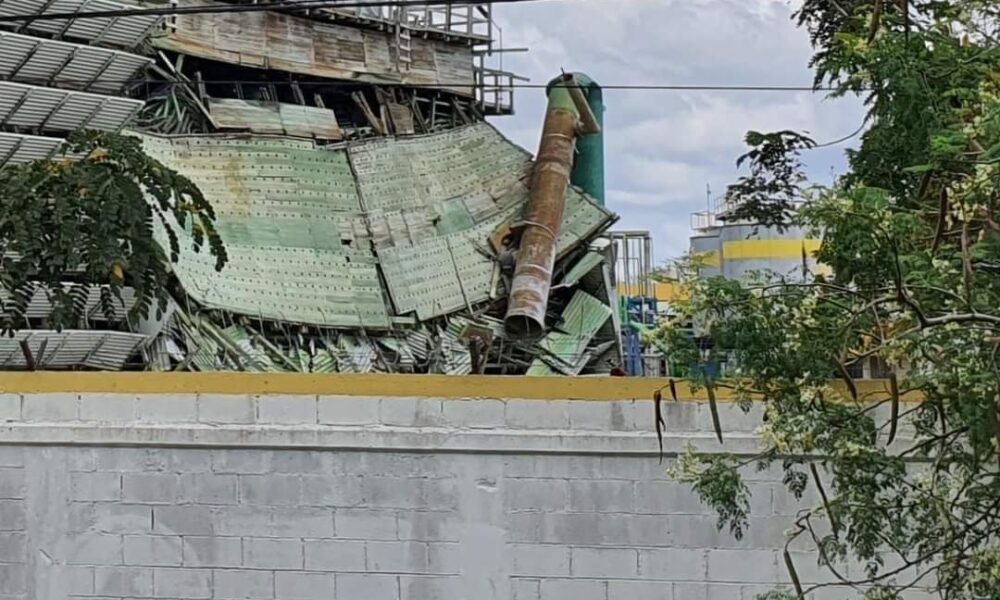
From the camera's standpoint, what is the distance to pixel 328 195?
63.5 feet

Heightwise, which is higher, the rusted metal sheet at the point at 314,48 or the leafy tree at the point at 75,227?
the rusted metal sheet at the point at 314,48

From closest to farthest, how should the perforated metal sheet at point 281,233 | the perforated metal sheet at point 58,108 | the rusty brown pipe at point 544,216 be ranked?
the perforated metal sheet at point 58,108 → the perforated metal sheet at point 281,233 → the rusty brown pipe at point 544,216

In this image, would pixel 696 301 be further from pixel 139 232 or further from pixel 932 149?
pixel 139 232

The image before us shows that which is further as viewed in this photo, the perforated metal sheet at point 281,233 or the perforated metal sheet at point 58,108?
the perforated metal sheet at point 281,233

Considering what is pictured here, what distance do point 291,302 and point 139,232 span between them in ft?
32.7

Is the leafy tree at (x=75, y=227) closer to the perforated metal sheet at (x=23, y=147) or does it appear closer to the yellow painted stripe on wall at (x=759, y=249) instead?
the perforated metal sheet at (x=23, y=147)

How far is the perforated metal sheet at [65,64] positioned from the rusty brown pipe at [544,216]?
6.87m

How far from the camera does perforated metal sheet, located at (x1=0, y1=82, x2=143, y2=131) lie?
1568 cm

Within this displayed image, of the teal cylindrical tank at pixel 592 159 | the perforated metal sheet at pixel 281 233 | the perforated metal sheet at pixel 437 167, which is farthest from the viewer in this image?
the teal cylindrical tank at pixel 592 159

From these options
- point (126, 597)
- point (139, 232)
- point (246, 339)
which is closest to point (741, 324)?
point (126, 597)

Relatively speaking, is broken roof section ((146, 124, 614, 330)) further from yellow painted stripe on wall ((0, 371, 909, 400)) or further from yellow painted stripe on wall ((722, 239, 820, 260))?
yellow painted stripe on wall ((0, 371, 909, 400))

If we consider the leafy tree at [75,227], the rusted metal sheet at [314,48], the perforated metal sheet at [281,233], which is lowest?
the leafy tree at [75,227]

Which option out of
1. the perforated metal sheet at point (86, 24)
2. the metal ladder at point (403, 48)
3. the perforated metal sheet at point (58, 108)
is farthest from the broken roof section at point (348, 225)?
the metal ladder at point (403, 48)

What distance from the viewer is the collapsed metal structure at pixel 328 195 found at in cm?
1642
